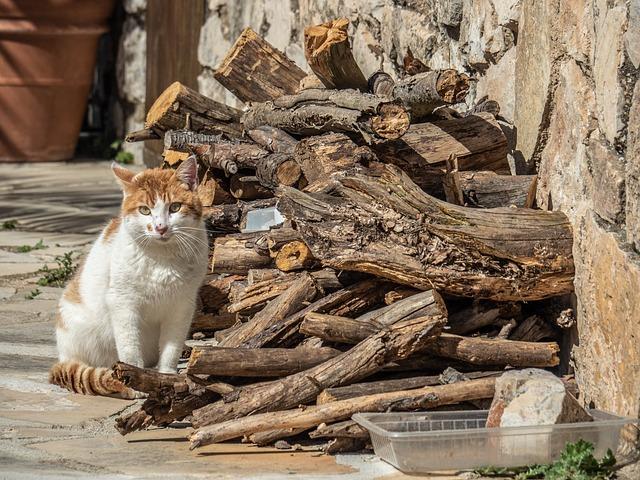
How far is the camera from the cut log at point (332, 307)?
3979mm

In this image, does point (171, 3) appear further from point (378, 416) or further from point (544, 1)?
point (378, 416)

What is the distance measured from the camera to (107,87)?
37.6 feet

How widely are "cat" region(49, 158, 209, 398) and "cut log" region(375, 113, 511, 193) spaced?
30.9 inches

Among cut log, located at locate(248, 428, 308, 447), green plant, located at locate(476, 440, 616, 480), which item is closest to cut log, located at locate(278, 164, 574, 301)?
cut log, located at locate(248, 428, 308, 447)

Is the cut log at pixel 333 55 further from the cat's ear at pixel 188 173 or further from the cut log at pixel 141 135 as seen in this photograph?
the cut log at pixel 141 135

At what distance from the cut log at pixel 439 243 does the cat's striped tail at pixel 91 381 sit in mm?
921

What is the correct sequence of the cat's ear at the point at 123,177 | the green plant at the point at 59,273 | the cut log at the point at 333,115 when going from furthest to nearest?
the green plant at the point at 59,273 < the cat's ear at the point at 123,177 < the cut log at the point at 333,115

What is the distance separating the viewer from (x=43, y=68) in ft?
33.2

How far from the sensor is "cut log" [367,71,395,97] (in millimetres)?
4668

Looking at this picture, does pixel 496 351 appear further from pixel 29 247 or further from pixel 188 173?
pixel 29 247

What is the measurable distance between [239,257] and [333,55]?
91 cm

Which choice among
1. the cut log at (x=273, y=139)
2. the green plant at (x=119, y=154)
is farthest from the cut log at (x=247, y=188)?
the green plant at (x=119, y=154)

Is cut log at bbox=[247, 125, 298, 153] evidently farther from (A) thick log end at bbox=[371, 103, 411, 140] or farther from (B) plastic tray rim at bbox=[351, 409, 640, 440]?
(B) plastic tray rim at bbox=[351, 409, 640, 440]

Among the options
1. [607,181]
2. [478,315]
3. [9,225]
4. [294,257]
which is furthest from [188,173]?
[9,225]
